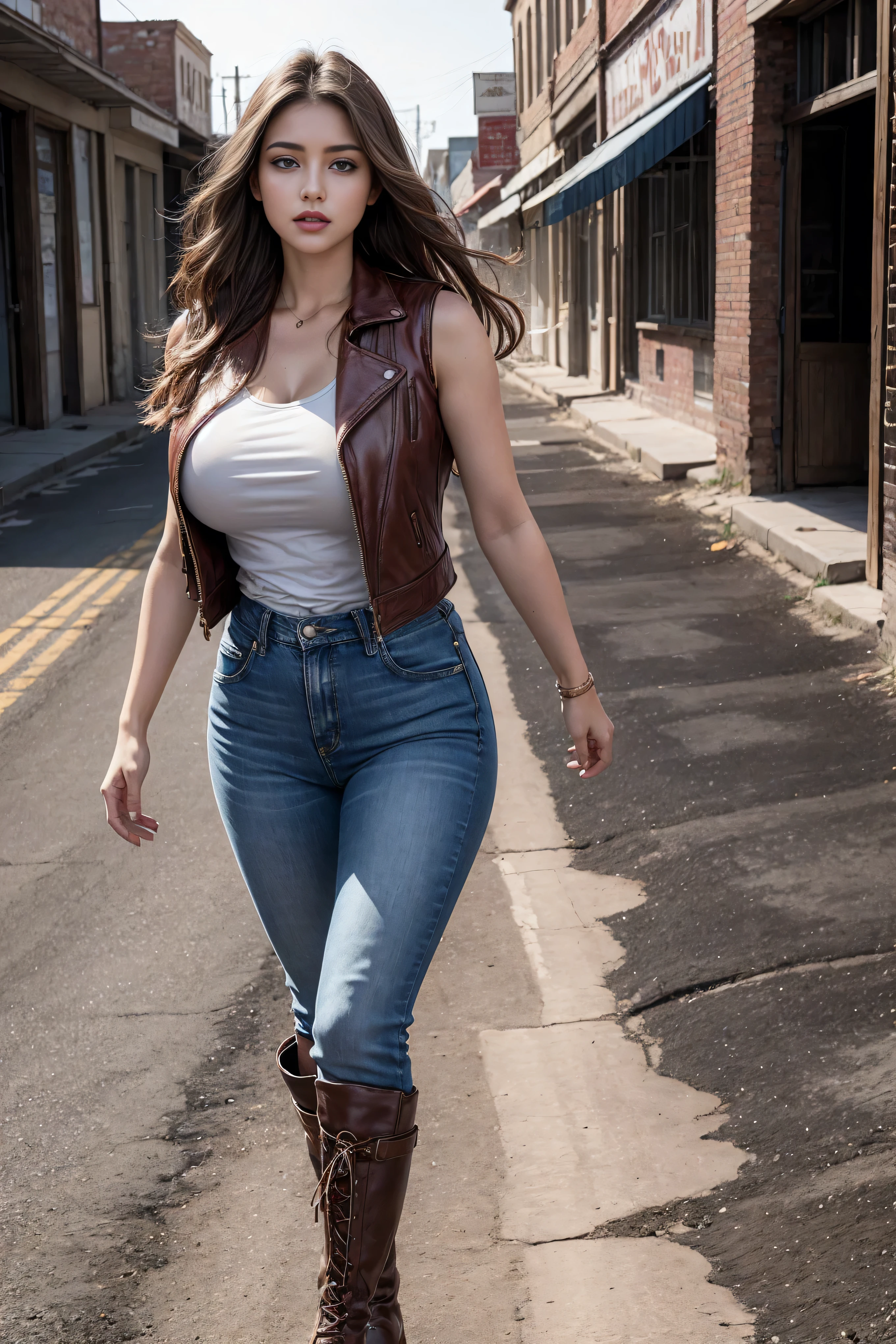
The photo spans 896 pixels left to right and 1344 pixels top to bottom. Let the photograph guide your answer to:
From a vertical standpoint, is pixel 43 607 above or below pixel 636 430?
below

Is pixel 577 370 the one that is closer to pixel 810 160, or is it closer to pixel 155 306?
pixel 155 306

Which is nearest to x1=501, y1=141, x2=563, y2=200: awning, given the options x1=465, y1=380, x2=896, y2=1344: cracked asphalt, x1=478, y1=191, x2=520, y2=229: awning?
x1=478, y1=191, x2=520, y2=229: awning

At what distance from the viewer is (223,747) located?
2.46m

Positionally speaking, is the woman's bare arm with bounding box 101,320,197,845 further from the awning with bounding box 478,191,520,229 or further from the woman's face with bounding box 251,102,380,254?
the awning with bounding box 478,191,520,229

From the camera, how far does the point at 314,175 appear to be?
241 centimetres

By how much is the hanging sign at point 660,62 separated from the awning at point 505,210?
35.4 feet

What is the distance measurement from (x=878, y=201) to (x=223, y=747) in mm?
5998

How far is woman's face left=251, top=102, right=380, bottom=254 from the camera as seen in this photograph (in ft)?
7.94

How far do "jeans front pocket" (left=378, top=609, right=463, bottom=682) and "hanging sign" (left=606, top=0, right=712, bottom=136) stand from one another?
11553 millimetres

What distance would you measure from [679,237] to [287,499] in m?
15.5

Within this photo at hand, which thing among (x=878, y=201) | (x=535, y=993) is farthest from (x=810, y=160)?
(x=535, y=993)

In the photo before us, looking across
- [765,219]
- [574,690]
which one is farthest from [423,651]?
[765,219]

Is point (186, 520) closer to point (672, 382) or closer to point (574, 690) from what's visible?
point (574, 690)

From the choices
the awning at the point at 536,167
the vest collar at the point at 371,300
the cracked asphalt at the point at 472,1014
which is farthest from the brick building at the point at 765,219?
the awning at the point at 536,167
